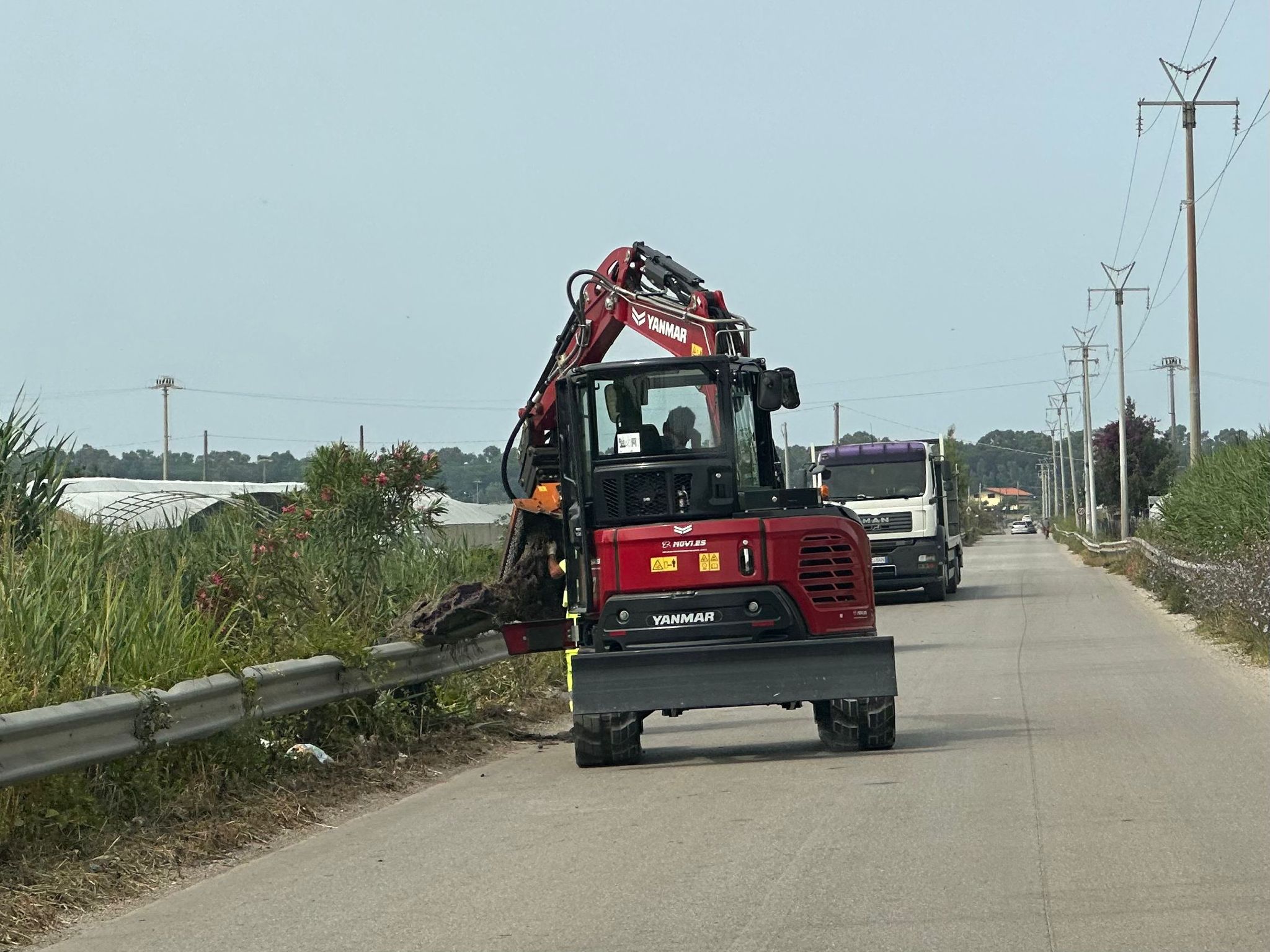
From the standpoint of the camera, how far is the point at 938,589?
33469mm

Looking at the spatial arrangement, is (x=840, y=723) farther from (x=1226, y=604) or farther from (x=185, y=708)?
(x=1226, y=604)

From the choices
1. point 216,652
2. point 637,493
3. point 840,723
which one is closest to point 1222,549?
point 840,723

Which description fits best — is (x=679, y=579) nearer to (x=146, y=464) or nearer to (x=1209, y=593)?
(x=1209, y=593)

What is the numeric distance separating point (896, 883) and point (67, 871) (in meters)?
3.88

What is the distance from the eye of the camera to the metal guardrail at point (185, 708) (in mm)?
7688

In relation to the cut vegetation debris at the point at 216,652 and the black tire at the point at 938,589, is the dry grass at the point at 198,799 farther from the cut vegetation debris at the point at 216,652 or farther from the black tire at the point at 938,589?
the black tire at the point at 938,589

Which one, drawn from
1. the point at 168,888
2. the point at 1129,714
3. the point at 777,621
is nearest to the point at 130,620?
the point at 168,888

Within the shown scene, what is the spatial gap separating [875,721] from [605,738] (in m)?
1.95

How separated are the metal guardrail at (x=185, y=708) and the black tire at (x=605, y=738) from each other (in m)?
1.49

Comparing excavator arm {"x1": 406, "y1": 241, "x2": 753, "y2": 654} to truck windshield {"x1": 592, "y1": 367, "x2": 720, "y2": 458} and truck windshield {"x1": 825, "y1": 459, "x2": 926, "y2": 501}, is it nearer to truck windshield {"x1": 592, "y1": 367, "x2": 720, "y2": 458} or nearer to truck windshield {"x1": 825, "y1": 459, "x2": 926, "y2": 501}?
truck windshield {"x1": 592, "y1": 367, "x2": 720, "y2": 458}

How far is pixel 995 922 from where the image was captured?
21.4 ft

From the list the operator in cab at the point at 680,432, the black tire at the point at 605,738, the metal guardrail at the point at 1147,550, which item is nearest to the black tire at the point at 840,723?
the black tire at the point at 605,738

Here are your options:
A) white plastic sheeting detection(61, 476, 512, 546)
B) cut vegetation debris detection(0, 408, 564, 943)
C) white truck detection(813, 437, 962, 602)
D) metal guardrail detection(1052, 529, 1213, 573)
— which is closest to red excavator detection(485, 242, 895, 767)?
cut vegetation debris detection(0, 408, 564, 943)

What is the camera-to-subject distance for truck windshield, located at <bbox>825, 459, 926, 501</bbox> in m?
33.4
